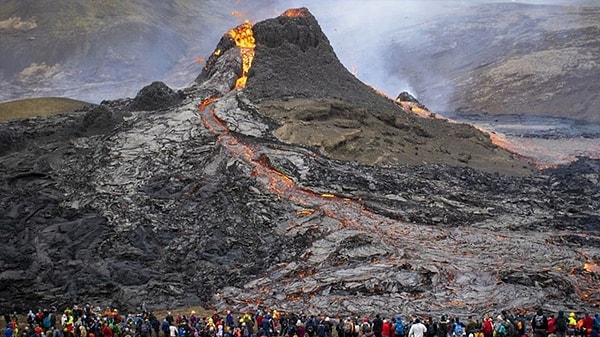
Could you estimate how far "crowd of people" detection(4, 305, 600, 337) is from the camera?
77.8 feet

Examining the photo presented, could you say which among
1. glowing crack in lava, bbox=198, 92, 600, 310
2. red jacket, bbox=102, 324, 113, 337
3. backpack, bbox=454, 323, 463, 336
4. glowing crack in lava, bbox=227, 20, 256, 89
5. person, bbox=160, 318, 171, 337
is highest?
glowing crack in lava, bbox=227, 20, 256, 89

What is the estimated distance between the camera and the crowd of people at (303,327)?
23.7 metres

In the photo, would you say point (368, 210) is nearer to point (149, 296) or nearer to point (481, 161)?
point (149, 296)

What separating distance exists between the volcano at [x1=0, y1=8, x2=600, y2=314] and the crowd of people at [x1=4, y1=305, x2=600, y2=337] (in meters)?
4.39

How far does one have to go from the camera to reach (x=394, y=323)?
2584 cm

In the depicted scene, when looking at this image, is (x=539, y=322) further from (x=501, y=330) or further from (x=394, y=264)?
(x=394, y=264)

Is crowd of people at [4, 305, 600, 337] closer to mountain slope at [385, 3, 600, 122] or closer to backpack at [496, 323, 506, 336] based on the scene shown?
backpack at [496, 323, 506, 336]

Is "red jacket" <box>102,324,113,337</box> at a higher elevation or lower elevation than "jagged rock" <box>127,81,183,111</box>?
lower

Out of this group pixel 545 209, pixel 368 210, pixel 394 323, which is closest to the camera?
pixel 394 323

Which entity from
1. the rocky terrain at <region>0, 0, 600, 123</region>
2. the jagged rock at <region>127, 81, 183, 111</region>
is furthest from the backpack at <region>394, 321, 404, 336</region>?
the rocky terrain at <region>0, 0, 600, 123</region>

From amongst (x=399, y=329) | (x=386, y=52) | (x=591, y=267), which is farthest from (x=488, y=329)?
(x=386, y=52)

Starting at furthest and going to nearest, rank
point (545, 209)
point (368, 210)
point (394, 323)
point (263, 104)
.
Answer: point (263, 104)
point (545, 209)
point (368, 210)
point (394, 323)

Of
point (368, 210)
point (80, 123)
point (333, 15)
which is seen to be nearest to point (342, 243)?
point (368, 210)

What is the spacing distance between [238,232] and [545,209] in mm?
21620
